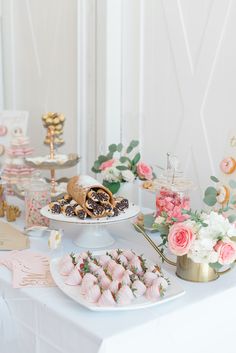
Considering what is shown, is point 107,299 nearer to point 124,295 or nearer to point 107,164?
point 124,295

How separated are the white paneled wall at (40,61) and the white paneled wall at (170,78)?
0.27 m

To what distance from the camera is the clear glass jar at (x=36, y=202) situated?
150 cm

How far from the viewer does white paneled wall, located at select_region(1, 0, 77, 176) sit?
2494 mm

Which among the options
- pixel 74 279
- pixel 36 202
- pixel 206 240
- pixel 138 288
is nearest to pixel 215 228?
pixel 206 240

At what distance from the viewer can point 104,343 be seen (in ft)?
2.91

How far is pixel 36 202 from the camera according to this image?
4.93ft

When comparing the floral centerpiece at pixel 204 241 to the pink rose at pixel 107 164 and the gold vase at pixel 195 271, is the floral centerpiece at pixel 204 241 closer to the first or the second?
the gold vase at pixel 195 271

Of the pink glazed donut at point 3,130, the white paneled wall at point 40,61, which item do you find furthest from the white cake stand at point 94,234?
the white paneled wall at point 40,61

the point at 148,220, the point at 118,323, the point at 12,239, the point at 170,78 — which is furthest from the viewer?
the point at 170,78

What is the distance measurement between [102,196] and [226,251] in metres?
0.43

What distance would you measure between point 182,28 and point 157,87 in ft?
0.88

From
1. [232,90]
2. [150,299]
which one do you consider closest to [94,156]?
[232,90]

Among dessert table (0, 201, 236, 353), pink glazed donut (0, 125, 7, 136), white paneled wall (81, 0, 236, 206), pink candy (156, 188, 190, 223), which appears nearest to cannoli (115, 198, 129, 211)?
pink candy (156, 188, 190, 223)

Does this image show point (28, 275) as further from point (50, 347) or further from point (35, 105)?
point (35, 105)
